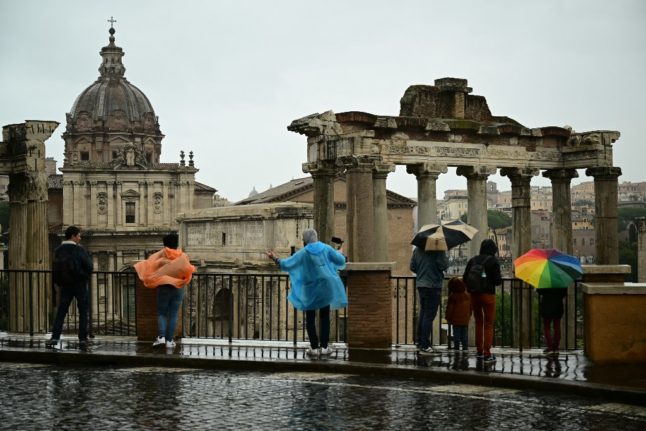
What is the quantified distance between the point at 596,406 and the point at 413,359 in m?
3.67

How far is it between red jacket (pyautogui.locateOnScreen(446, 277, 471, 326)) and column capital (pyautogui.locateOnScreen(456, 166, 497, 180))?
8.55 m

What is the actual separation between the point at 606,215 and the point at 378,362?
507 inches

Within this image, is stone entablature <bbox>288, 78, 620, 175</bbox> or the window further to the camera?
the window

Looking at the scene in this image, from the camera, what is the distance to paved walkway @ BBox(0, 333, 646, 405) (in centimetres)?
1233

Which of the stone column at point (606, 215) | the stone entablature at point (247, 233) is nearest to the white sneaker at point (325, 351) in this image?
the stone column at point (606, 215)

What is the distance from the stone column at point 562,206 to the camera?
2600 cm

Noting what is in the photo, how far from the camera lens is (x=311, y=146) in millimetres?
22609

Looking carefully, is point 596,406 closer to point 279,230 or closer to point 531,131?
point 531,131

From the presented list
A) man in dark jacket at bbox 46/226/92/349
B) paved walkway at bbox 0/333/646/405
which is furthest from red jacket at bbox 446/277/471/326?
man in dark jacket at bbox 46/226/92/349

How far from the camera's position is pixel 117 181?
88500 millimetres

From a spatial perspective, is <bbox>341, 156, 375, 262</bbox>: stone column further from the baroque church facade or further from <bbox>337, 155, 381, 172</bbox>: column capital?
the baroque church facade

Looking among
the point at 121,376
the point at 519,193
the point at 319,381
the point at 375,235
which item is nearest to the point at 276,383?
the point at 319,381

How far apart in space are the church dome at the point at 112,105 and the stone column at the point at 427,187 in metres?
73.8

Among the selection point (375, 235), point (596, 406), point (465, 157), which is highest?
point (465, 157)
